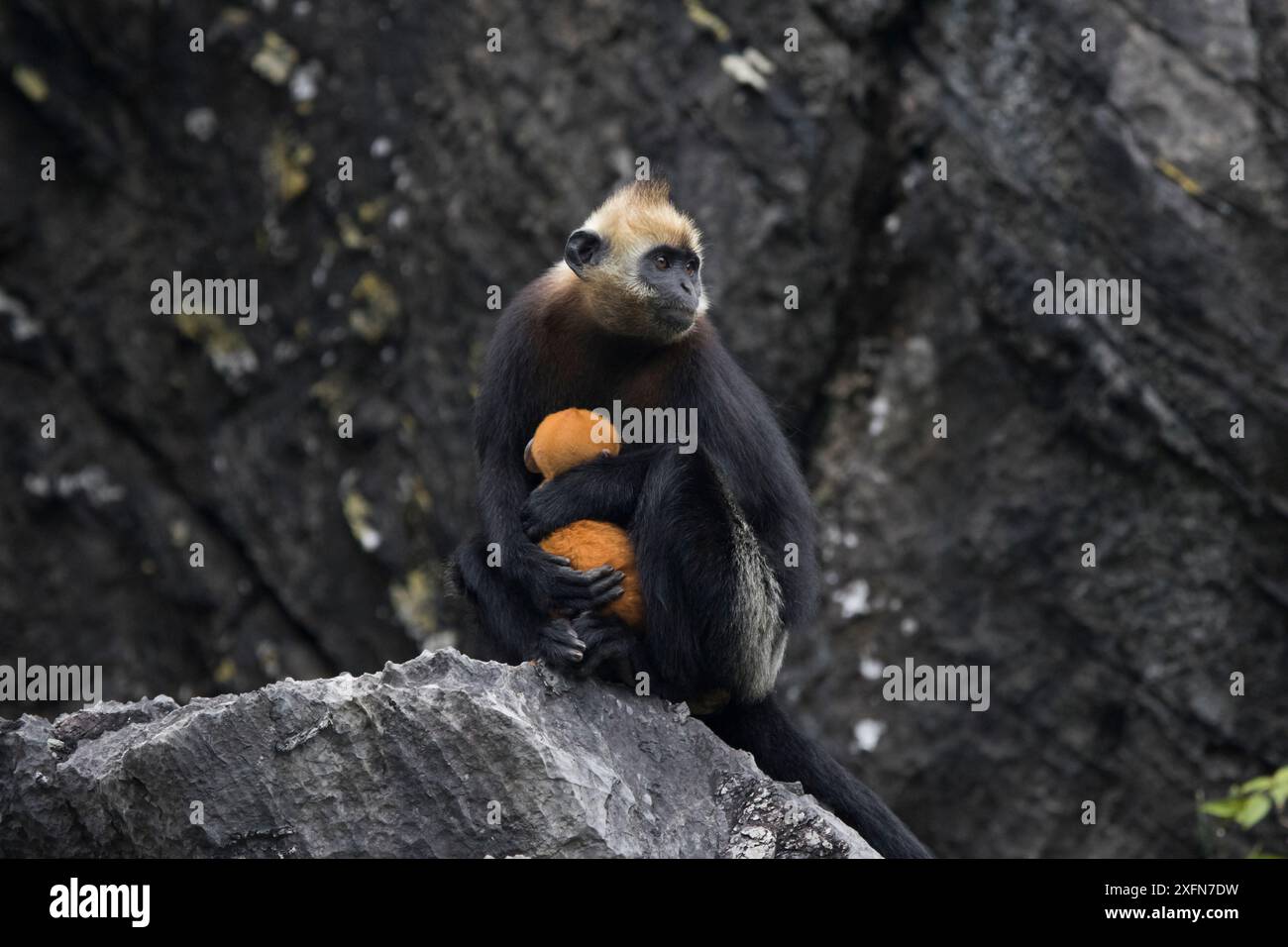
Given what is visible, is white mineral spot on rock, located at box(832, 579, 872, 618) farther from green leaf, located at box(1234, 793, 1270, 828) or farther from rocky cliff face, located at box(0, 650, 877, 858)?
rocky cliff face, located at box(0, 650, 877, 858)

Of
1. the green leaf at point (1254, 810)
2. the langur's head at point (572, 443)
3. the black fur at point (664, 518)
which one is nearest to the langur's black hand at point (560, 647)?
the black fur at point (664, 518)

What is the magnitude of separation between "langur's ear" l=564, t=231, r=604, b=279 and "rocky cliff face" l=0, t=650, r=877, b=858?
84.1 inches

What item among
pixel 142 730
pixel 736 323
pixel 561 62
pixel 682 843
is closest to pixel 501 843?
pixel 682 843

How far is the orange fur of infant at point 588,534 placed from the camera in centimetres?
671

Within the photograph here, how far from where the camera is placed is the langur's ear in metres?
7.42

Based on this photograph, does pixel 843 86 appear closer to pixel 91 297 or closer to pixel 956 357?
pixel 956 357

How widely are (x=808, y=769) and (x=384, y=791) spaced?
2040mm

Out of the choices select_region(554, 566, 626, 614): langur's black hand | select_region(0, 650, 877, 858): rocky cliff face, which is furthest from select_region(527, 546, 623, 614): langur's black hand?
select_region(0, 650, 877, 858): rocky cliff face

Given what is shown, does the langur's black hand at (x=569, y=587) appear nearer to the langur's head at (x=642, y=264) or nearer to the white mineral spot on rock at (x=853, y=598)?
the langur's head at (x=642, y=264)

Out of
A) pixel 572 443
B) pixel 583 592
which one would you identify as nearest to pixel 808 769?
pixel 583 592

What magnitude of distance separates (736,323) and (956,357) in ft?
5.31

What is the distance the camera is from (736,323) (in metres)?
11.8

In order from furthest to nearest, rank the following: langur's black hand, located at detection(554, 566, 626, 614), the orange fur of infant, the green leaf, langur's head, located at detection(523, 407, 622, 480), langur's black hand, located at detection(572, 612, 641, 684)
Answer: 1. the green leaf
2. langur's head, located at detection(523, 407, 622, 480)
3. the orange fur of infant
4. langur's black hand, located at detection(554, 566, 626, 614)
5. langur's black hand, located at detection(572, 612, 641, 684)

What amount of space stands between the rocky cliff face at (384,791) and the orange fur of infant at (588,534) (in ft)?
2.46
